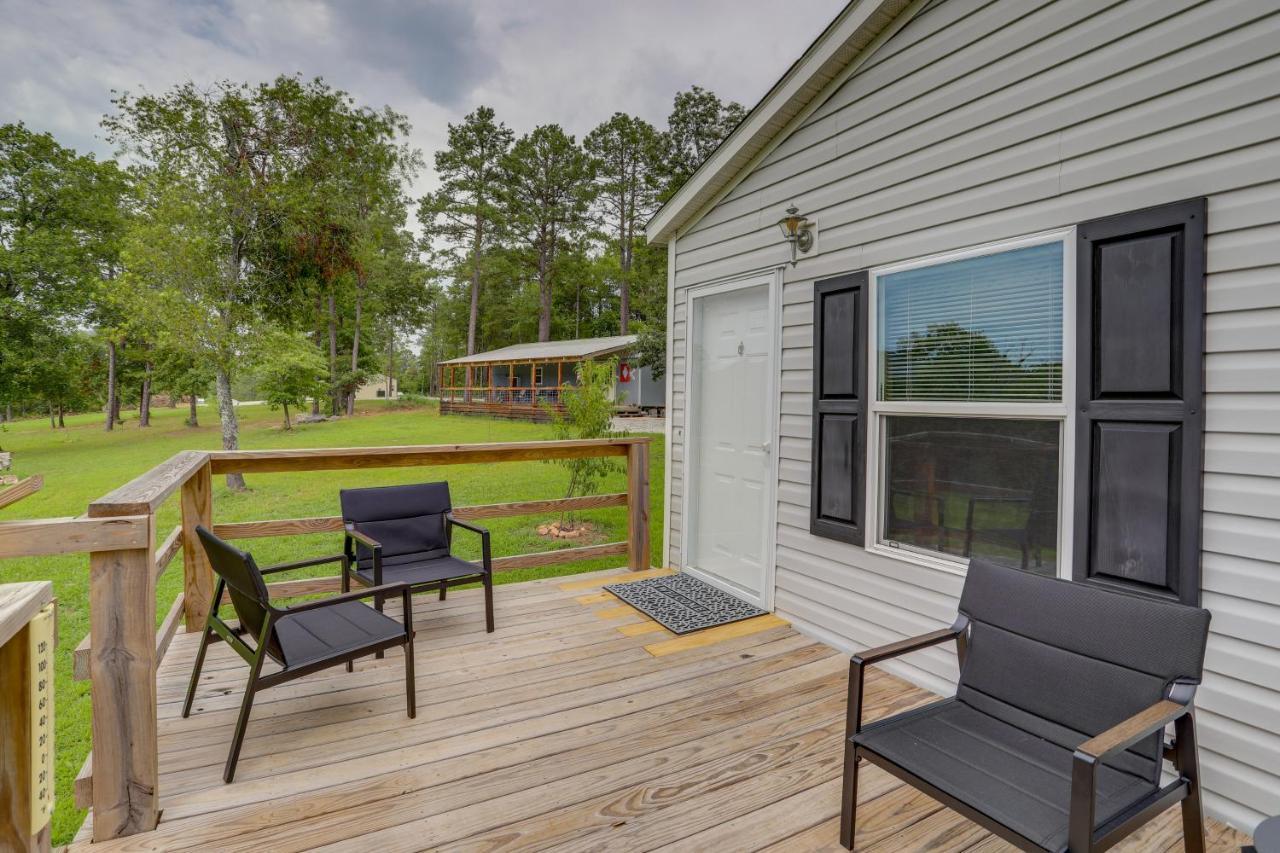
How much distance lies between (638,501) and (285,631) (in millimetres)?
2518

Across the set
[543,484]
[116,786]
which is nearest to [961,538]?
[116,786]

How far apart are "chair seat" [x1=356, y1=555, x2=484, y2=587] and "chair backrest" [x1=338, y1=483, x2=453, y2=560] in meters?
0.06

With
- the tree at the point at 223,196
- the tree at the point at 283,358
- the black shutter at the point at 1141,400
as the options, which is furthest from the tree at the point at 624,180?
the black shutter at the point at 1141,400

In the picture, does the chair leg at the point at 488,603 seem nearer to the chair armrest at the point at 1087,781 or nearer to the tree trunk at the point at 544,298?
the chair armrest at the point at 1087,781

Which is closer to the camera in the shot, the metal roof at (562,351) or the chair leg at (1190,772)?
the chair leg at (1190,772)

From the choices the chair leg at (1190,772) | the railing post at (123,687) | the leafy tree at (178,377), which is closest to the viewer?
the chair leg at (1190,772)

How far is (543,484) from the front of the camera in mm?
10266

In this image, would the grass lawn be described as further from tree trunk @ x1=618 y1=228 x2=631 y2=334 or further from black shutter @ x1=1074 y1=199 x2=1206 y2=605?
tree trunk @ x1=618 y1=228 x2=631 y2=334

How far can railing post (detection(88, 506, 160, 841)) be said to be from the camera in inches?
69.4

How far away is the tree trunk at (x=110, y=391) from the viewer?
1652cm

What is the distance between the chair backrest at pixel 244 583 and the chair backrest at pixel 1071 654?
240 cm

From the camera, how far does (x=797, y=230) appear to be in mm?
3500

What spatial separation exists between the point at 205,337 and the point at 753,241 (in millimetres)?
9330

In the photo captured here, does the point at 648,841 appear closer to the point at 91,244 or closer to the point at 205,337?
the point at 205,337
